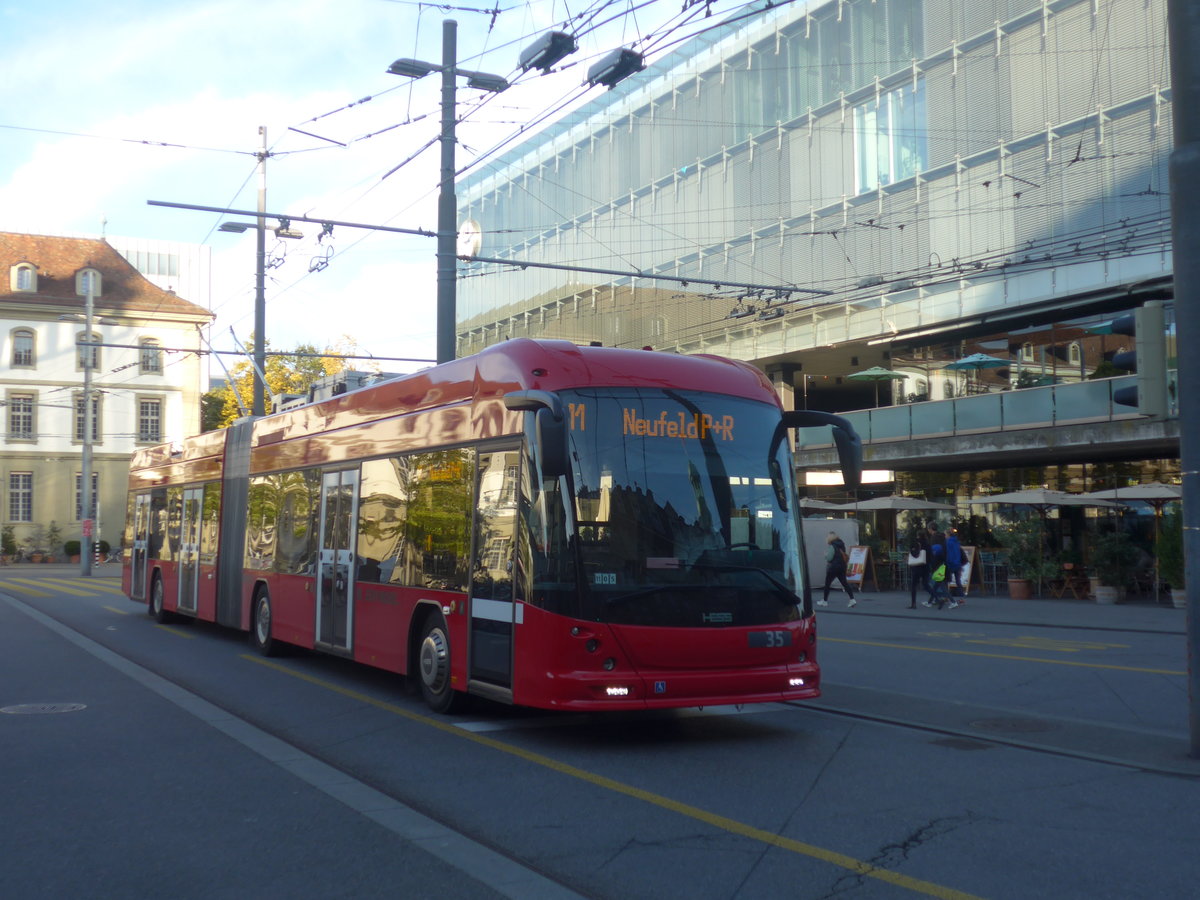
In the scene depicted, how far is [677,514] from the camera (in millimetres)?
9242

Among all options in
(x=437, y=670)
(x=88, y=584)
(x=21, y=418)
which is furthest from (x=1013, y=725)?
(x=21, y=418)

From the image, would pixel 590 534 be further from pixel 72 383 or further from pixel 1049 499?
pixel 72 383

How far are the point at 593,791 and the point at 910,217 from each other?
3034 cm

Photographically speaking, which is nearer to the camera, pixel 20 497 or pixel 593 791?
pixel 593 791

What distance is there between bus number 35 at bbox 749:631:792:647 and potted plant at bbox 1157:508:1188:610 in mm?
18488

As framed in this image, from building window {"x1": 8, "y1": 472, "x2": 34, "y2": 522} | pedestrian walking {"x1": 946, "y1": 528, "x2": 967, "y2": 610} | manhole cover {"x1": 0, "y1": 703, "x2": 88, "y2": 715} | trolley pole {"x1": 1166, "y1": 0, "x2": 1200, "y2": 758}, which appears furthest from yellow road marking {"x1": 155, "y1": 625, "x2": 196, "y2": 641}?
building window {"x1": 8, "y1": 472, "x2": 34, "y2": 522}

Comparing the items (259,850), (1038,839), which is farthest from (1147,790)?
(259,850)

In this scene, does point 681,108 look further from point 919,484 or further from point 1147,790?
point 1147,790

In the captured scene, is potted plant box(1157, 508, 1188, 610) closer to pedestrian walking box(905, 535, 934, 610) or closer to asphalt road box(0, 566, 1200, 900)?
pedestrian walking box(905, 535, 934, 610)

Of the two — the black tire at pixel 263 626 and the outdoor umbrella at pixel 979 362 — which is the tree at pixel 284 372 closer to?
the outdoor umbrella at pixel 979 362

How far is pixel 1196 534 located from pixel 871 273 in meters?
28.5

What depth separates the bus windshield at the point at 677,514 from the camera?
901 centimetres

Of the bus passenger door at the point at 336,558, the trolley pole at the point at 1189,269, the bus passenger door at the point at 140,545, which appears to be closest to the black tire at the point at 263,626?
the bus passenger door at the point at 336,558

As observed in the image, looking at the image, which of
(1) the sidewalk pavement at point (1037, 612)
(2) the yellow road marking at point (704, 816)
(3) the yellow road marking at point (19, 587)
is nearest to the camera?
(2) the yellow road marking at point (704, 816)
